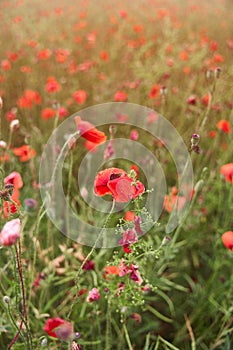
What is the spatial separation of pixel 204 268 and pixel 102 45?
2.47 m

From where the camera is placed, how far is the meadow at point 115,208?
1.06 m

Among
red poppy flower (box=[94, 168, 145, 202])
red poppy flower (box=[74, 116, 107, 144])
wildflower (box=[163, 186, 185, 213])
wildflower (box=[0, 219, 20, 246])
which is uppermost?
red poppy flower (box=[74, 116, 107, 144])

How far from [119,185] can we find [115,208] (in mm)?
805

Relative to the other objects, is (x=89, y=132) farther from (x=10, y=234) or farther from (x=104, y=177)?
(x=10, y=234)

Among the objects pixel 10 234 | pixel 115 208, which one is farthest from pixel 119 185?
pixel 115 208

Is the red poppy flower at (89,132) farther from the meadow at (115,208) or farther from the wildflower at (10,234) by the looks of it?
the wildflower at (10,234)

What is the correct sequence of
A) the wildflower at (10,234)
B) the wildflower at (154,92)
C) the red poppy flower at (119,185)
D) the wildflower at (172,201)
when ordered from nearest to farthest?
the wildflower at (10,234), the red poppy flower at (119,185), the wildflower at (172,201), the wildflower at (154,92)

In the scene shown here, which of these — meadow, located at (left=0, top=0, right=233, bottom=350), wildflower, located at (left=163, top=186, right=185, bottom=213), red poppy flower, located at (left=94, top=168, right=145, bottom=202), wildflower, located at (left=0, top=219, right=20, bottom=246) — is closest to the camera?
wildflower, located at (left=0, top=219, right=20, bottom=246)

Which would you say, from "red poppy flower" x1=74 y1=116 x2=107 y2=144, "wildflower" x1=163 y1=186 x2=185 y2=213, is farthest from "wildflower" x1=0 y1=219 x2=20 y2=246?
"wildflower" x1=163 y1=186 x2=185 y2=213

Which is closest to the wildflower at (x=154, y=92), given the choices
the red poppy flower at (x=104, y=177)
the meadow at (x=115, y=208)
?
the meadow at (x=115, y=208)

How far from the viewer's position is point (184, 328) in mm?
1523

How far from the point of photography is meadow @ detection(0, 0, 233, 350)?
3.49 feet

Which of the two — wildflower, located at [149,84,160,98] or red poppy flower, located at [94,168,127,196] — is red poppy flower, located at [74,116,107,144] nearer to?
red poppy flower, located at [94,168,127,196]

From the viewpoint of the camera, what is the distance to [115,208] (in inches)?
64.6
